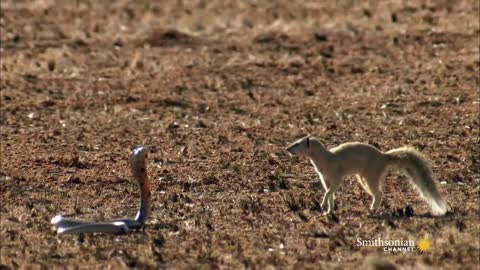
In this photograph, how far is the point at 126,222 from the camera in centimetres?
1134

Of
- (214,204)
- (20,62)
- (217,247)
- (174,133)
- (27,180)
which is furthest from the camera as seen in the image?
(20,62)

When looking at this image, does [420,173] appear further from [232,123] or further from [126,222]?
[232,123]

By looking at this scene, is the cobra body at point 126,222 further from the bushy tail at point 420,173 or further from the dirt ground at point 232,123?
the bushy tail at point 420,173

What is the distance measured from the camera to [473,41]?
23.6 metres

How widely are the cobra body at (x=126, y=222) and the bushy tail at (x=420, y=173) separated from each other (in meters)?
2.36

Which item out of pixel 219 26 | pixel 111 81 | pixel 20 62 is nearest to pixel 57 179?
pixel 111 81

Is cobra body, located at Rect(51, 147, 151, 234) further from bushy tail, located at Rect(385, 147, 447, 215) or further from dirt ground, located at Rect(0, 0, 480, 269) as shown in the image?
bushy tail, located at Rect(385, 147, 447, 215)

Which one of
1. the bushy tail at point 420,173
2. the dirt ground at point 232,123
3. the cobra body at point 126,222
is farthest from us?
the bushy tail at point 420,173

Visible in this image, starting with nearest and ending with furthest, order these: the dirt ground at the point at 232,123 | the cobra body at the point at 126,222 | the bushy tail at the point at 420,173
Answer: the dirt ground at the point at 232,123 → the cobra body at the point at 126,222 → the bushy tail at the point at 420,173

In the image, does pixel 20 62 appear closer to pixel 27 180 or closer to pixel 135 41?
pixel 135 41

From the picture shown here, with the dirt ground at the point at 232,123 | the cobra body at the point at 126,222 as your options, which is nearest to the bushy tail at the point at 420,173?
the dirt ground at the point at 232,123

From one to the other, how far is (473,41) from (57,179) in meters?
12.0

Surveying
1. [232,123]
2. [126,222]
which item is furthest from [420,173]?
[232,123]

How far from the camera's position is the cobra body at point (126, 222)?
11023mm
